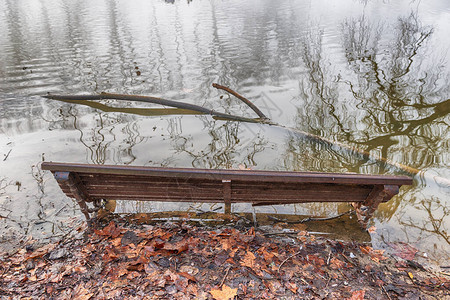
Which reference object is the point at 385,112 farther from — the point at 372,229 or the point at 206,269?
the point at 206,269

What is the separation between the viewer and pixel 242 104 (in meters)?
10.8

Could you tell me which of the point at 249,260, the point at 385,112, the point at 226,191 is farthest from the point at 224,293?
the point at 385,112

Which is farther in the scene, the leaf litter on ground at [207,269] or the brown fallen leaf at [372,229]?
the brown fallen leaf at [372,229]

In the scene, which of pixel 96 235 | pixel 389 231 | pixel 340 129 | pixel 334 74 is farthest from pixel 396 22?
pixel 96 235

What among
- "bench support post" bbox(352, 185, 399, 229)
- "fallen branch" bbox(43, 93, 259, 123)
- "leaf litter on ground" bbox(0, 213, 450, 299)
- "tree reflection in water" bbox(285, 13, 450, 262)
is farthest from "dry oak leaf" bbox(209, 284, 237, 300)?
"fallen branch" bbox(43, 93, 259, 123)

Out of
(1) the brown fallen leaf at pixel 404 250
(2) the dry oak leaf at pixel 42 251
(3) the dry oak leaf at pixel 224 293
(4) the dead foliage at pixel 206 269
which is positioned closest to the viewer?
(3) the dry oak leaf at pixel 224 293

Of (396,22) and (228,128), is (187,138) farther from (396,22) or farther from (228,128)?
(396,22)

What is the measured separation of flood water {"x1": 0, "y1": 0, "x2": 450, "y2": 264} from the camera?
5.67 meters

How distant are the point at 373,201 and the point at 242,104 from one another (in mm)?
7129

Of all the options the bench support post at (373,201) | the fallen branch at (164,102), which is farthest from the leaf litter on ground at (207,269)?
the fallen branch at (164,102)

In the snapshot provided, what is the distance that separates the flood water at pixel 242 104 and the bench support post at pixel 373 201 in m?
0.39

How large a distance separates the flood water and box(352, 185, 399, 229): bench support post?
0.39m

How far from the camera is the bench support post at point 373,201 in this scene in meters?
3.83

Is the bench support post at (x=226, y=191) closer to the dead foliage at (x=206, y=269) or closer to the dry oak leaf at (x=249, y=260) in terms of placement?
the dead foliage at (x=206, y=269)
